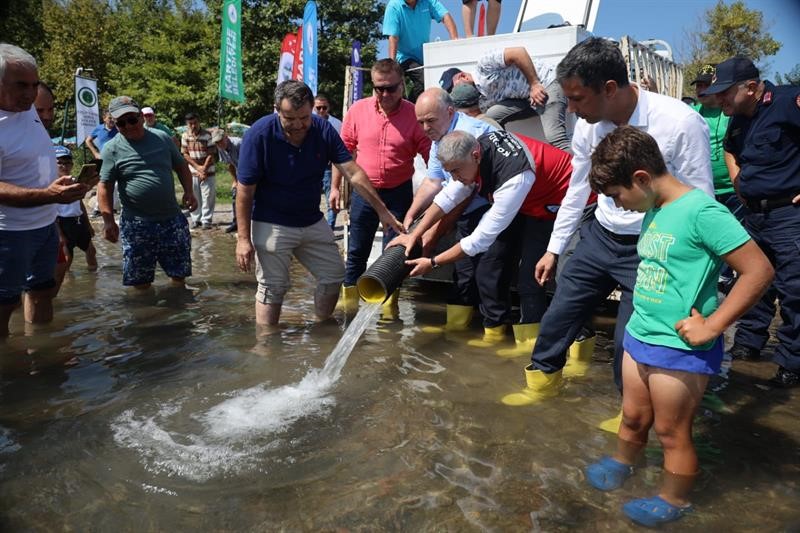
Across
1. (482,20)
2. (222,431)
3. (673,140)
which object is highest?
(482,20)

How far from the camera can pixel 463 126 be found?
4844 millimetres

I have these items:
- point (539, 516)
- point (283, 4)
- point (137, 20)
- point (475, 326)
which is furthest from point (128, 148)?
point (137, 20)

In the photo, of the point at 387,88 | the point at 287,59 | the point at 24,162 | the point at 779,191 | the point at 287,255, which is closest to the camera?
the point at 779,191

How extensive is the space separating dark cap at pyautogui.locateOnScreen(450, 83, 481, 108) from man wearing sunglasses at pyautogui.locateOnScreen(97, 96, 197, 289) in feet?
9.99

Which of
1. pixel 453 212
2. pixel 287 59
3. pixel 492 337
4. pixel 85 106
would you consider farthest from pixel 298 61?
pixel 492 337

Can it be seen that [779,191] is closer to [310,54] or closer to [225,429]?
[225,429]

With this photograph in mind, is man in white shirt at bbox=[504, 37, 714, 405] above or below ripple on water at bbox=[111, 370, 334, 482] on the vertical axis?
above

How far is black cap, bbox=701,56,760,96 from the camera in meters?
4.38

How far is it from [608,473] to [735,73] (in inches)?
121

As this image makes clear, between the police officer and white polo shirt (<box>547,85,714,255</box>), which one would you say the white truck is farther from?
white polo shirt (<box>547,85,714,255</box>)

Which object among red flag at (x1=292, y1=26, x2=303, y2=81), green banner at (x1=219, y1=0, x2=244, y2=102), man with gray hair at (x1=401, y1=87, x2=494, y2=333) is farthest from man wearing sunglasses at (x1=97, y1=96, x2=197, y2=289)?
green banner at (x1=219, y1=0, x2=244, y2=102)

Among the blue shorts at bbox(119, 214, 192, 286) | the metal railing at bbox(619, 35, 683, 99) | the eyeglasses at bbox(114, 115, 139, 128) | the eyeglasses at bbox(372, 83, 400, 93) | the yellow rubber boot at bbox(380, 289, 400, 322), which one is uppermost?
the metal railing at bbox(619, 35, 683, 99)

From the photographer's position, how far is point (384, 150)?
584 cm

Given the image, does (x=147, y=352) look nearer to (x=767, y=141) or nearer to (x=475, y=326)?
(x=475, y=326)
